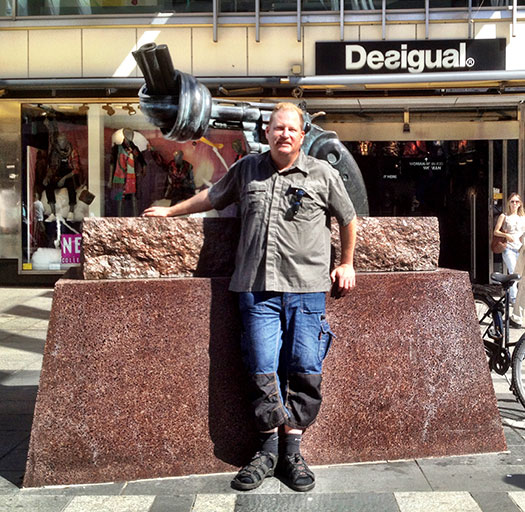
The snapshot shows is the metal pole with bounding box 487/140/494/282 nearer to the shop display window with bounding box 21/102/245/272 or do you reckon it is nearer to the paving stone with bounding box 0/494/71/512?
the shop display window with bounding box 21/102/245/272

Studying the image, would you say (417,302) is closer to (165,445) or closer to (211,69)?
(165,445)

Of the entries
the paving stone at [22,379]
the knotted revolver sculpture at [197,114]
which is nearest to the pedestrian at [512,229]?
the knotted revolver sculpture at [197,114]

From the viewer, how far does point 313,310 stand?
4012 millimetres

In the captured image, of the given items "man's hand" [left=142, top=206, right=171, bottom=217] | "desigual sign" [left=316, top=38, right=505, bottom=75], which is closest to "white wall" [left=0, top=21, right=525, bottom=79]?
"desigual sign" [left=316, top=38, right=505, bottom=75]

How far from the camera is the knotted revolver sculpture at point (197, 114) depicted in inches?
183

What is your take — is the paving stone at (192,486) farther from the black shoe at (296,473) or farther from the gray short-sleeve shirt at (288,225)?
the gray short-sleeve shirt at (288,225)

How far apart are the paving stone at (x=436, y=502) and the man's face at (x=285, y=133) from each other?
175 centimetres

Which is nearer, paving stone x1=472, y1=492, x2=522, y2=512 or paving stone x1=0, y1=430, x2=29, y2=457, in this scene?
paving stone x1=472, y1=492, x2=522, y2=512

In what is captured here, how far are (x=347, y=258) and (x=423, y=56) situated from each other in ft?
30.2

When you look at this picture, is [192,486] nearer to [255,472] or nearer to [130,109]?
[255,472]

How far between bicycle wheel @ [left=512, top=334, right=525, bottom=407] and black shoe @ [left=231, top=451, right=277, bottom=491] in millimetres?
2210

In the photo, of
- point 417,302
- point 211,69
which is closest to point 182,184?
point 211,69

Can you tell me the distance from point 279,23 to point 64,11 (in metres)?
3.54

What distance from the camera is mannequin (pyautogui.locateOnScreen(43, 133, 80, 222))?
45.0 ft
